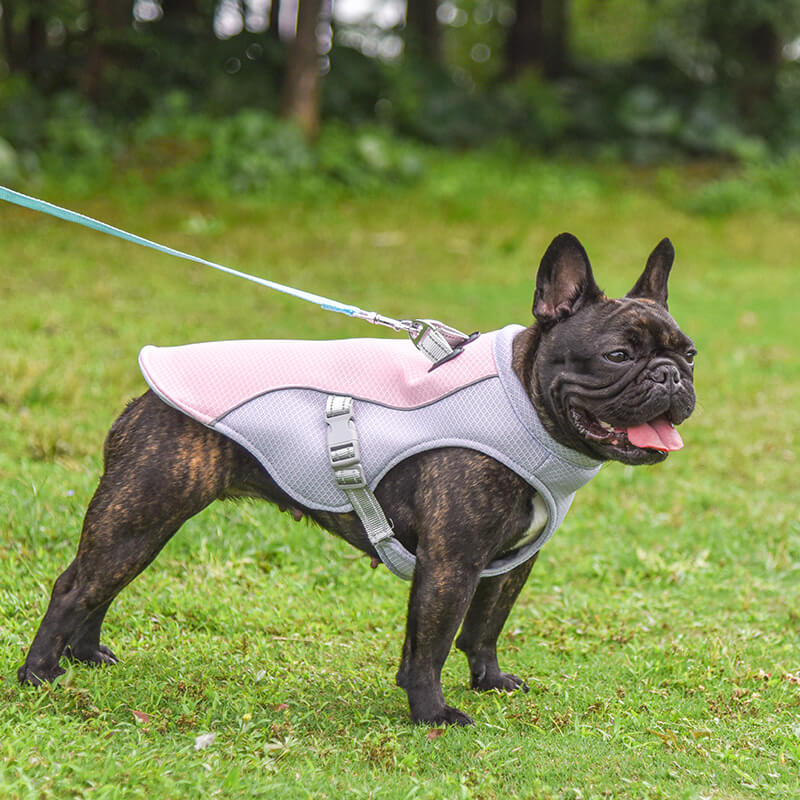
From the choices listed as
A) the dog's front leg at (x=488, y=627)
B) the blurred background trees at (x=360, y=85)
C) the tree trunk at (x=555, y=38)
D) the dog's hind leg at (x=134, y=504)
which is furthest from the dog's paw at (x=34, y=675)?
the tree trunk at (x=555, y=38)

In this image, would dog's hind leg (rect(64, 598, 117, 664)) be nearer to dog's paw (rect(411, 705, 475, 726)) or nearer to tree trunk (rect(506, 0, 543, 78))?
dog's paw (rect(411, 705, 475, 726))

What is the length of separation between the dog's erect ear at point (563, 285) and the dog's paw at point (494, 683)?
61.0 inches

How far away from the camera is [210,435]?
3.84m

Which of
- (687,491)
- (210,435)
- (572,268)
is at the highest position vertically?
(572,268)

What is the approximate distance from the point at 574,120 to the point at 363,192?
597 centimetres

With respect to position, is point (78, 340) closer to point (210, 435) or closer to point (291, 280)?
point (291, 280)

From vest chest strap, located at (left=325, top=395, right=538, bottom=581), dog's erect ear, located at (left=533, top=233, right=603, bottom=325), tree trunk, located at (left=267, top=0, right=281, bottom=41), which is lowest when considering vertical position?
vest chest strap, located at (left=325, top=395, right=538, bottom=581)

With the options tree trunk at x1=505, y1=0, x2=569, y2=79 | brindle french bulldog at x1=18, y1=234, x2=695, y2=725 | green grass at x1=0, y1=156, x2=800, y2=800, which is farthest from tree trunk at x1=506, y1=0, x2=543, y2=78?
brindle french bulldog at x1=18, y1=234, x2=695, y2=725

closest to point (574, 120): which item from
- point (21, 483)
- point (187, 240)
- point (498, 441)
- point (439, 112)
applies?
point (439, 112)

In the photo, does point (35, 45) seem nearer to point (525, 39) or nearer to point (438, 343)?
point (525, 39)

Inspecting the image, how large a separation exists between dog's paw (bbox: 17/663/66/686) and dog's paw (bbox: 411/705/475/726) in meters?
1.35

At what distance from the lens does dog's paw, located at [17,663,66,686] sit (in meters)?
3.91

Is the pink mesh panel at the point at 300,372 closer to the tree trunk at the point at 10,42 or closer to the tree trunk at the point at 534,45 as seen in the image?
the tree trunk at the point at 10,42

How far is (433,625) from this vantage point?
3838 millimetres
